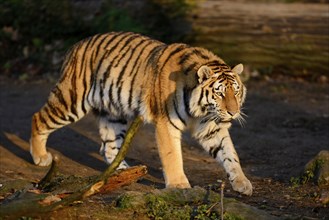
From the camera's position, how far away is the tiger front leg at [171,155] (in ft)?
19.8

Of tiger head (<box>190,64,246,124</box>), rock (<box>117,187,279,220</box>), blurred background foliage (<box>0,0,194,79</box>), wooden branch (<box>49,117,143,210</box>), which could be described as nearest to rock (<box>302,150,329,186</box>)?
tiger head (<box>190,64,246,124</box>)

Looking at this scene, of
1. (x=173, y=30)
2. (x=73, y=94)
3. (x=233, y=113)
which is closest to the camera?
(x=233, y=113)

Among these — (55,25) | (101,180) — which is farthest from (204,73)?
(55,25)

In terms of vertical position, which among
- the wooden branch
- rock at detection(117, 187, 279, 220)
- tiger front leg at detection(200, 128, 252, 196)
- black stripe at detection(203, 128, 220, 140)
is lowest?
tiger front leg at detection(200, 128, 252, 196)

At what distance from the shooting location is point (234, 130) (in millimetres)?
8867

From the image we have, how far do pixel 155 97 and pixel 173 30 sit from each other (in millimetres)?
4983

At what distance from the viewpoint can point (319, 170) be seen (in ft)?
20.0

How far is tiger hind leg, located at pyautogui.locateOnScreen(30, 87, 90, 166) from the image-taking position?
720cm

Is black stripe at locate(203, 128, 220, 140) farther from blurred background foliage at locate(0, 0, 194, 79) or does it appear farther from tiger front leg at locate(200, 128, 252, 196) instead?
blurred background foliage at locate(0, 0, 194, 79)

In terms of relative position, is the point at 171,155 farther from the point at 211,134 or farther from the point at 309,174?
the point at 309,174

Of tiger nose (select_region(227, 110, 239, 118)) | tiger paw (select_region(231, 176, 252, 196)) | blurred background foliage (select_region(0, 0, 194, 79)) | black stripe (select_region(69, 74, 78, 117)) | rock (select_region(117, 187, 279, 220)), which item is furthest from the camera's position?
blurred background foliage (select_region(0, 0, 194, 79))

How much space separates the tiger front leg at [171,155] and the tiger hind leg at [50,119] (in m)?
1.18

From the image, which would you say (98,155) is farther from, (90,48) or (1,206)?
(1,206)

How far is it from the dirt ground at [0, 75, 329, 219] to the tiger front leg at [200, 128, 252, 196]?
0.34 ft
